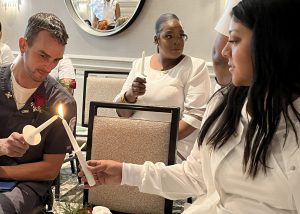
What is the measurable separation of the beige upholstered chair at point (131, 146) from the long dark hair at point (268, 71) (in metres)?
0.52

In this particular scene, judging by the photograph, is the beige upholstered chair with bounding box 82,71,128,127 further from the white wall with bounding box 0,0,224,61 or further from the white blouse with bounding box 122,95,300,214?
the white blouse with bounding box 122,95,300,214

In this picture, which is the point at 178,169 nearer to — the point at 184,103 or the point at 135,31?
the point at 184,103

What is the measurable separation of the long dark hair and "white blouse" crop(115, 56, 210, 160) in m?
1.18

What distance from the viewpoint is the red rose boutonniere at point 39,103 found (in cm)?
142

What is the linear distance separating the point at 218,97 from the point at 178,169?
27cm

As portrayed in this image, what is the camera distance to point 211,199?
108 centimetres

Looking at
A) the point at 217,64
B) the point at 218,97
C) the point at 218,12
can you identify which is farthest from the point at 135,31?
the point at 218,97

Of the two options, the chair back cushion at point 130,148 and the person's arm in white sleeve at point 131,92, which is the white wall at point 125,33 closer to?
the person's arm in white sleeve at point 131,92

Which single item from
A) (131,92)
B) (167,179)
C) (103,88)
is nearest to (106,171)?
(167,179)

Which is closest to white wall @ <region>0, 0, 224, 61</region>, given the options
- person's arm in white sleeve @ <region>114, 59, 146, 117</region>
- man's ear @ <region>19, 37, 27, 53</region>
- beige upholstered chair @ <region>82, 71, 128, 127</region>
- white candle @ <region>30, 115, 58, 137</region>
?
beige upholstered chair @ <region>82, 71, 128, 127</region>

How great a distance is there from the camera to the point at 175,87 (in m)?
2.20

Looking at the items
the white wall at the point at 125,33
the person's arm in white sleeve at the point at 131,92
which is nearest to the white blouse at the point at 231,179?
the person's arm in white sleeve at the point at 131,92

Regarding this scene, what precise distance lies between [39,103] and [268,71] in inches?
34.9

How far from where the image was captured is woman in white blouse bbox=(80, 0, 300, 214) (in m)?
0.87
